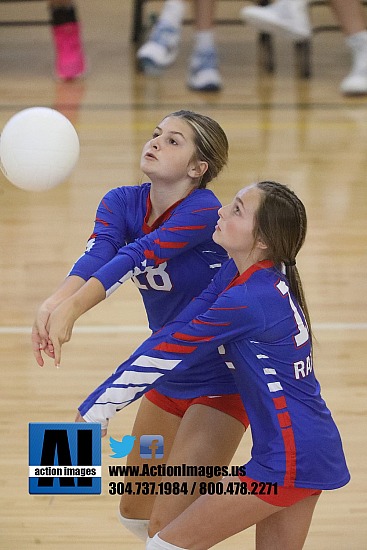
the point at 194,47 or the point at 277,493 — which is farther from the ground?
the point at 194,47

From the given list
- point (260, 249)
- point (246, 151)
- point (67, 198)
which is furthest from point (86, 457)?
point (246, 151)

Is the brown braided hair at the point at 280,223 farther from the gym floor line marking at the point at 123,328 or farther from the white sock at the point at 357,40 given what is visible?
the white sock at the point at 357,40

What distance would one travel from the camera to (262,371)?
7.13ft

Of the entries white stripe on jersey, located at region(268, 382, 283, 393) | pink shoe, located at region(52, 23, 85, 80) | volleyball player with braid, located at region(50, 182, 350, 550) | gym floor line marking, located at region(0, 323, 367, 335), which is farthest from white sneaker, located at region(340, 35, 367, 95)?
white stripe on jersey, located at region(268, 382, 283, 393)

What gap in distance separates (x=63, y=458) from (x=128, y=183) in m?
3.03

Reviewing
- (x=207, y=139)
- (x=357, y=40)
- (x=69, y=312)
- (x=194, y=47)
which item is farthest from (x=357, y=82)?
(x=69, y=312)

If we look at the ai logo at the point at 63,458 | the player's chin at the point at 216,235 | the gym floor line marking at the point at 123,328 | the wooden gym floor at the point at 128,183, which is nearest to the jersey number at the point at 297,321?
the player's chin at the point at 216,235

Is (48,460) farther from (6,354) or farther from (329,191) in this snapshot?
(329,191)

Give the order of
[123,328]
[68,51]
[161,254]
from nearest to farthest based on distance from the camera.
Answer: [161,254] < [123,328] < [68,51]

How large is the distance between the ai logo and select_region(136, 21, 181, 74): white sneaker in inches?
195

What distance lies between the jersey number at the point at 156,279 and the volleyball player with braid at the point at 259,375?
8.6 inches

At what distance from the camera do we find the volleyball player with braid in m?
2.16

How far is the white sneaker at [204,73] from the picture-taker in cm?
704

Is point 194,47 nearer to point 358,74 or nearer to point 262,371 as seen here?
point 358,74
